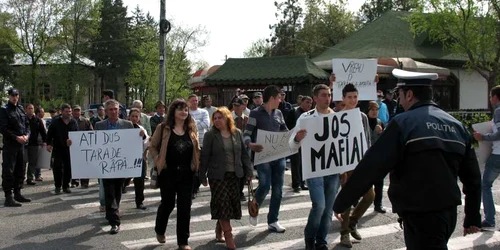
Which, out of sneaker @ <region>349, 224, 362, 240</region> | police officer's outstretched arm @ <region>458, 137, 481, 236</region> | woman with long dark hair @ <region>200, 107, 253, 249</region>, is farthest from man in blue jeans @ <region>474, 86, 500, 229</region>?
police officer's outstretched arm @ <region>458, 137, 481, 236</region>

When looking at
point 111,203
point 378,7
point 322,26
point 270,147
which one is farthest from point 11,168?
point 378,7

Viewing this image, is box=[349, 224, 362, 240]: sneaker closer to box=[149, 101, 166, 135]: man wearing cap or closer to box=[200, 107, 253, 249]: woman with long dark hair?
box=[200, 107, 253, 249]: woman with long dark hair

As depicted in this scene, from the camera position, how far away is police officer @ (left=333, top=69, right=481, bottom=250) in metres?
3.63

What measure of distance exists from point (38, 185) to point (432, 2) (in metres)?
18.3

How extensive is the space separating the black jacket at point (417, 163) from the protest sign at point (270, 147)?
360 cm

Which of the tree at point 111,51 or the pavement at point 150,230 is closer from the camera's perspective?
the pavement at point 150,230

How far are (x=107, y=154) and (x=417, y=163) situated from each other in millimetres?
5479

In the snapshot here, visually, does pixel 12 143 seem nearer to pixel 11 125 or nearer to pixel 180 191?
pixel 11 125

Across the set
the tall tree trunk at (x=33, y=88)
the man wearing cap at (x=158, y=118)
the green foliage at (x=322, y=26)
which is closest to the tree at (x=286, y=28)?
the green foliage at (x=322, y=26)

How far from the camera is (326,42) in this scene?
177 ft

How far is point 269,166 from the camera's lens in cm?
756

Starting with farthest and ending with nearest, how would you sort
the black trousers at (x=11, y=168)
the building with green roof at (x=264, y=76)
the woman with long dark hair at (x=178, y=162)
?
1. the building with green roof at (x=264, y=76)
2. the black trousers at (x=11, y=168)
3. the woman with long dark hair at (x=178, y=162)

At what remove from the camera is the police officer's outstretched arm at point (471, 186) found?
394 centimetres

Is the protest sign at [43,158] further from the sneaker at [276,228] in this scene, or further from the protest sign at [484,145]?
the protest sign at [484,145]
